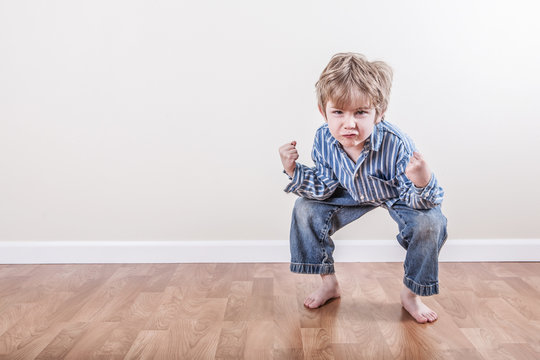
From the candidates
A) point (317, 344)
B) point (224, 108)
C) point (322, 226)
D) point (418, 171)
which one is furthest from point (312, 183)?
point (224, 108)

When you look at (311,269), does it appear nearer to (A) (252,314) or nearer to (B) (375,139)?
(A) (252,314)

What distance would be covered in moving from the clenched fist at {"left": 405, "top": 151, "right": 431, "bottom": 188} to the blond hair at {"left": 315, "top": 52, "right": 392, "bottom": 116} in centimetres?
20

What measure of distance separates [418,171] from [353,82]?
285 millimetres

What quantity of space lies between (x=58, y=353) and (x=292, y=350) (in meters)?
0.50

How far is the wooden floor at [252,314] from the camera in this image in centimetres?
120

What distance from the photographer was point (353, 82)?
1.39 metres

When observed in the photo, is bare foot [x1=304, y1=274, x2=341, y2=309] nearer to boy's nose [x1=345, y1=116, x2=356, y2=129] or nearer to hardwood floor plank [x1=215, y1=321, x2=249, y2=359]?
Result: hardwood floor plank [x1=215, y1=321, x2=249, y2=359]

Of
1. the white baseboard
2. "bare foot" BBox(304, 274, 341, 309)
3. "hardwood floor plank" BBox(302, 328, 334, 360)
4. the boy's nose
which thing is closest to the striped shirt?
the boy's nose

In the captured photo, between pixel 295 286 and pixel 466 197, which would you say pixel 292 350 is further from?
pixel 466 197

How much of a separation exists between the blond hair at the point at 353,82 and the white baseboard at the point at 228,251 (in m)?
0.70

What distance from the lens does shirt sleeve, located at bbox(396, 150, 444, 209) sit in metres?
1.33

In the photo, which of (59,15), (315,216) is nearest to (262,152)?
(315,216)

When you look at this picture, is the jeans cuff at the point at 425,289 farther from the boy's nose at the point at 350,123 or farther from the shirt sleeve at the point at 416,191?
the boy's nose at the point at 350,123

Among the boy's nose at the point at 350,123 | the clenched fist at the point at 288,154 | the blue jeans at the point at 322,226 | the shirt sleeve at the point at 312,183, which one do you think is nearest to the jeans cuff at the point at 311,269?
the blue jeans at the point at 322,226
